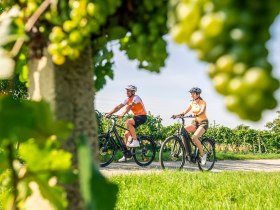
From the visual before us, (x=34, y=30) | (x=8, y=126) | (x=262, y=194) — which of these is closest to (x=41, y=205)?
(x=8, y=126)

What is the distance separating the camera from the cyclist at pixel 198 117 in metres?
11.4

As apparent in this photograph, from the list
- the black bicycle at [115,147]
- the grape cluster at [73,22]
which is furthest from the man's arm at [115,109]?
the grape cluster at [73,22]

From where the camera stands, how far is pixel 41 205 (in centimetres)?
93

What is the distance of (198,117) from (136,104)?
165 centimetres

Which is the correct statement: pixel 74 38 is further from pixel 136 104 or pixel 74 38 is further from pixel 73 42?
pixel 136 104

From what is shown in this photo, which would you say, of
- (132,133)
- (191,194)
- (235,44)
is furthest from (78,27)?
(132,133)

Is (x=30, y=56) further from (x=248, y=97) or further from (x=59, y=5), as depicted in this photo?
(x=248, y=97)

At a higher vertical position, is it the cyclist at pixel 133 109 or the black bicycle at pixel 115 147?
the cyclist at pixel 133 109

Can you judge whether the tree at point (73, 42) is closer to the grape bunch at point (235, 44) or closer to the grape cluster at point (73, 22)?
the grape cluster at point (73, 22)

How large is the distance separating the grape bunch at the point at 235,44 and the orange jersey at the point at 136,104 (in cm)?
1080

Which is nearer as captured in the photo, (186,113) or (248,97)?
(248,97)

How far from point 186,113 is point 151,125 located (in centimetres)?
1155

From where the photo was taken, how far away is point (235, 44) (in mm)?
496

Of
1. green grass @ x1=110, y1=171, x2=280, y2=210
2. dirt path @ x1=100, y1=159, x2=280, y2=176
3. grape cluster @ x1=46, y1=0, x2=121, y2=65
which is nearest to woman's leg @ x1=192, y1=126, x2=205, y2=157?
dirt path @ x1=100, y1=159, x2=280, y2=176
